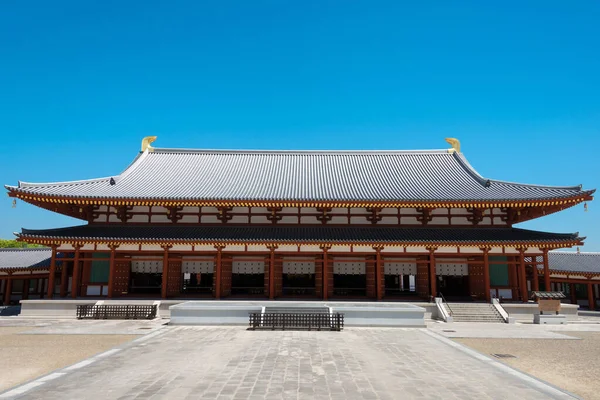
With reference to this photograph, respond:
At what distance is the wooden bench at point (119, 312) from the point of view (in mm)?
20953

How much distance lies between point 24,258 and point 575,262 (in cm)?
4746

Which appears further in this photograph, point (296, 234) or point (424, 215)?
point (424, 215)

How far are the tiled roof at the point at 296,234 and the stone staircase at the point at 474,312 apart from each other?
3803 mm

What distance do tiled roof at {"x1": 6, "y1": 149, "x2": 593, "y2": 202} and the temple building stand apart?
0.16 m

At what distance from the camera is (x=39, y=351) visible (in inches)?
516

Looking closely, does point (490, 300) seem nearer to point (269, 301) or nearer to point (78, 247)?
point (269, 301)

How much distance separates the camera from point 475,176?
28.4 m

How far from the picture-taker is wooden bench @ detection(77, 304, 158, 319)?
21.0 meters

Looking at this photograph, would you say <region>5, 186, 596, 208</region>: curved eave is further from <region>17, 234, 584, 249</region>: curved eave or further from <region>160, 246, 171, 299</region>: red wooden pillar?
→ <region>160, 246, 171, 299</region>: red wooden pillar

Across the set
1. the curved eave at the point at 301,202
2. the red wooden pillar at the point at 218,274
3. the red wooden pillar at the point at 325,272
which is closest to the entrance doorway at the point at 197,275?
the red wooden pillar at the point at 218,274

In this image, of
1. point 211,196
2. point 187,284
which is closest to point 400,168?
point 211,196

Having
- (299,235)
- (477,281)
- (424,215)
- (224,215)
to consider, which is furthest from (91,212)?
(477,281)

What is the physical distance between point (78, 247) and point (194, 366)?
53.9 feet

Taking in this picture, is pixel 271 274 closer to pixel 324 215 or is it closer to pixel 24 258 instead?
pixel 324 215
